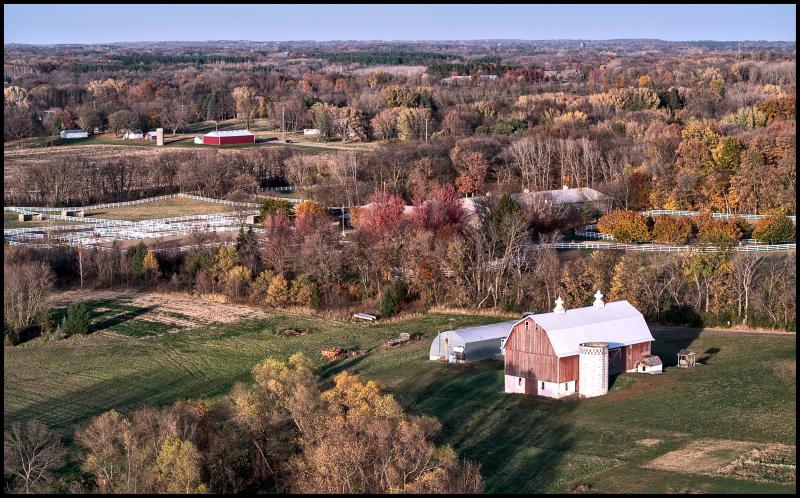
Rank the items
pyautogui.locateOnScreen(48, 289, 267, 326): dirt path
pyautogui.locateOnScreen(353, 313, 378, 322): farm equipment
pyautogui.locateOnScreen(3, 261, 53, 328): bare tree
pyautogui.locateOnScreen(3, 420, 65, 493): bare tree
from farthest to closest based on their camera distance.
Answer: pyautogui.locateOnScreen(48, 289, 267, 326): dirt path
pyautogui.locateOnScreen(353, 313, 378, 322): farm equipment
pyautogui.locateOnScreen(3, 261, 53, 328): bare tree
pyautogui.locateOnScreen(3, 420, 65, 493): bare tree

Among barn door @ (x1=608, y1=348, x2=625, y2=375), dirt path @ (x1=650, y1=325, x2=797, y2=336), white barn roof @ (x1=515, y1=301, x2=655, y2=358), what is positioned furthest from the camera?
dirt path @ (x1=650, y1=325, x2=797, y2=336)

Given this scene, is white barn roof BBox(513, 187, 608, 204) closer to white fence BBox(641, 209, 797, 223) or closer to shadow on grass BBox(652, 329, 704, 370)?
white fence BBox(641, 209, 797, 223)

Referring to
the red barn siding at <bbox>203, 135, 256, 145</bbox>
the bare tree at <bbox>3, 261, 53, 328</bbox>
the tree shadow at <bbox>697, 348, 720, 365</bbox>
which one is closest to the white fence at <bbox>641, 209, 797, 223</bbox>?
the tree shadow at <bbox>697, 348, 720, 365</bbox>

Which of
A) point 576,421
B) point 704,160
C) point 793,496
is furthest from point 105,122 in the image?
Result: point 793,496

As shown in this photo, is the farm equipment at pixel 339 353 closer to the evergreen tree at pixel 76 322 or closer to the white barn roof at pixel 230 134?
the evergreen tree at pixel 76 322

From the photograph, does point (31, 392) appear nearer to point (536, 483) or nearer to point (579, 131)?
point (536, 483)

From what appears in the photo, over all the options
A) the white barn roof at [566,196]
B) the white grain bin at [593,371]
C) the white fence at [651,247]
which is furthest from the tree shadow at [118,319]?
the white barn roof at [566,196]
